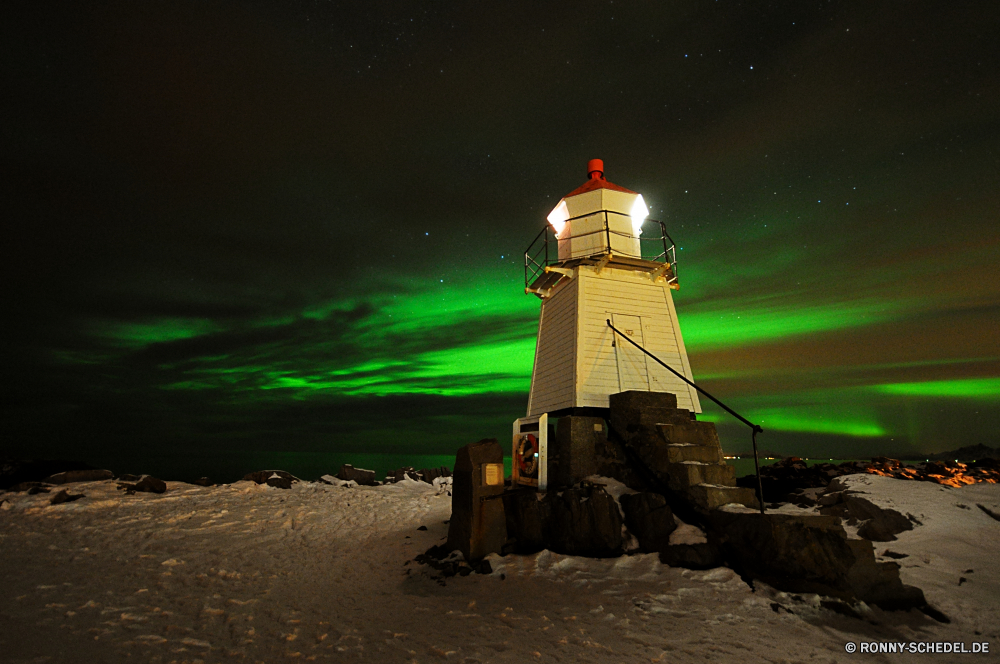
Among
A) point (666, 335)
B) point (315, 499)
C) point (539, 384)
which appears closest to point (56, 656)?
point (315, 499)

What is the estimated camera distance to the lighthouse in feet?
41.1

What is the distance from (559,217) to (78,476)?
18770 mm

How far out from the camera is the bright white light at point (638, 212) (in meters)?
15.1

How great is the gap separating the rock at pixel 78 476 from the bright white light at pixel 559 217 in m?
18.1

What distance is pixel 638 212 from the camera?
1514 centimetres

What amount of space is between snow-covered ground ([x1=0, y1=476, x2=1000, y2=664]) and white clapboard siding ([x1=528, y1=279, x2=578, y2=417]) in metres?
4.67

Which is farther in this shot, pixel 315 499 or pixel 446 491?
pixel 446 491

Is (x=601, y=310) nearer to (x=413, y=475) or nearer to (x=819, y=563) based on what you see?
Result: (x=819, y=563)

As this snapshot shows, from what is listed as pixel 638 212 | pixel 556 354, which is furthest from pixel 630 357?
pixel 638 212

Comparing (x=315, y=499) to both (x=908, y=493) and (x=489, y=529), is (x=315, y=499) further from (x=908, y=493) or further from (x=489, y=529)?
(x=908, y=493)

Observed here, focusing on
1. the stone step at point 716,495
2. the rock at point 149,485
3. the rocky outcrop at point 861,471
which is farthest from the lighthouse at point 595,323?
the rock at point 149,485

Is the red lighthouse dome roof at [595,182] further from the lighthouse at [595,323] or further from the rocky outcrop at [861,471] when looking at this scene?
the rocky outcrop at [861,471]

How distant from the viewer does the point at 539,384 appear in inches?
586

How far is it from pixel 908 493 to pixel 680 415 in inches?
248
